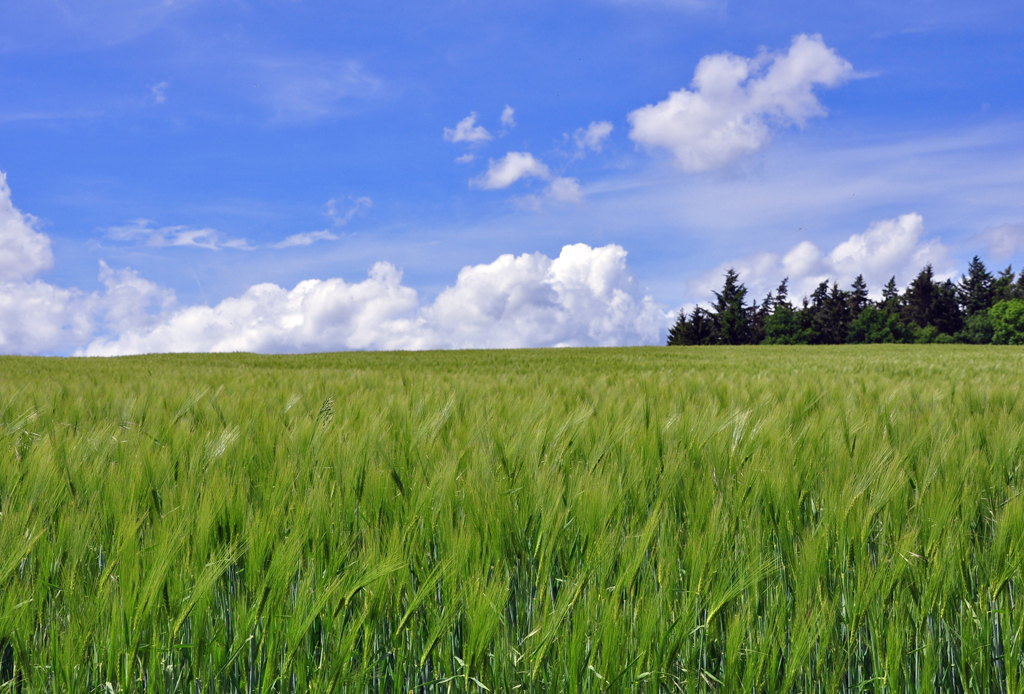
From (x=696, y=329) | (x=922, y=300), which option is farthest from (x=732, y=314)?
(x=922, y=300)

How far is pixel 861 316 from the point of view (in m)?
53.8

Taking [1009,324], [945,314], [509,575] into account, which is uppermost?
[945,314]

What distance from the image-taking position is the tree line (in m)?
52.8

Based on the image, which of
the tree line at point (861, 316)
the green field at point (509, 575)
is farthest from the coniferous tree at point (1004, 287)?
the green field at point (509, 575)

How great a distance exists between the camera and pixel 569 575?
4.08ft

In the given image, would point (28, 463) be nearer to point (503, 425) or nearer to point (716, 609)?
point (503, 425)

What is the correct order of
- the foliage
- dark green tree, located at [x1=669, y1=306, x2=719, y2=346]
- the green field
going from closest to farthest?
the green field < the foliage < dark green tree, located at [x1=669, y1=306, x2=719, y2=346]

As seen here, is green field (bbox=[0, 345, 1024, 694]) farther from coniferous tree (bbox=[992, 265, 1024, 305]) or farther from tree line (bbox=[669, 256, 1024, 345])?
coniferous tree (bbox=[992, 265, 1024, 305])

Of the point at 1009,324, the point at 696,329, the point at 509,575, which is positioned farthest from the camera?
the point at 696,329

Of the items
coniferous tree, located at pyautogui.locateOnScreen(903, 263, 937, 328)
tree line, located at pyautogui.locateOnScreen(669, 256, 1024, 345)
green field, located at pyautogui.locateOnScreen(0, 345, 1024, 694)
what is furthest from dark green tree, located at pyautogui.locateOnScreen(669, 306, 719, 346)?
green field, located at pyautogui.locateOnScreen(0, 345, 1024, 694)

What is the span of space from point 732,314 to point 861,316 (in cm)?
1133

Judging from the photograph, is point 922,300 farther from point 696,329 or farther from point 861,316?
point 696,329

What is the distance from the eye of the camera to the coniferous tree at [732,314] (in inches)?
2232

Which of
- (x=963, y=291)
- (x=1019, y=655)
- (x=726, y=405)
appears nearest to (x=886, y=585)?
(x=1019, y=655)
